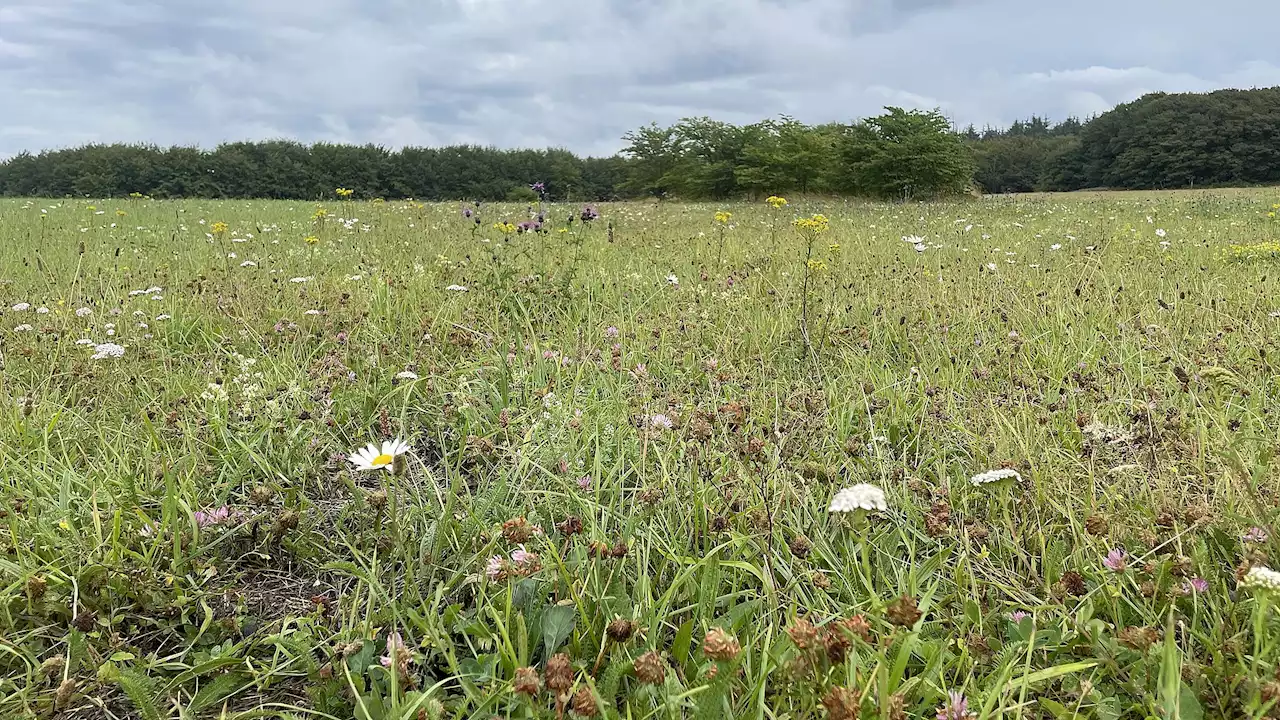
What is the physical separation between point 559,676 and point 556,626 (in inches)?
10.6

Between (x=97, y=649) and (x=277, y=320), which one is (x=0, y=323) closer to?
(x=277, y=320)

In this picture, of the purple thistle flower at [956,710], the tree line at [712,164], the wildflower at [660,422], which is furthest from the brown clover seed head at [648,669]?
the tree line at [712,164]

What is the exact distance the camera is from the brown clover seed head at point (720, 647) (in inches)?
37.6

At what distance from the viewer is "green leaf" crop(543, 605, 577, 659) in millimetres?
1267

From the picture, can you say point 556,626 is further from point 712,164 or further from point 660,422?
point 712,164

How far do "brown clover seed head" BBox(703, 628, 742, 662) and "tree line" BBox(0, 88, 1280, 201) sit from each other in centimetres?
1408

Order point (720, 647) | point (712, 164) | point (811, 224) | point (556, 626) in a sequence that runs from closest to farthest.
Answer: point (720, 647) → point (556, 626) → point (811, 224) → point (712, 164)

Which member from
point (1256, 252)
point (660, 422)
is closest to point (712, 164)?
point (1256, 252)

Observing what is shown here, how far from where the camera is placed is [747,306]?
3.70 metres

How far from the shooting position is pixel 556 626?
1280 millimetres

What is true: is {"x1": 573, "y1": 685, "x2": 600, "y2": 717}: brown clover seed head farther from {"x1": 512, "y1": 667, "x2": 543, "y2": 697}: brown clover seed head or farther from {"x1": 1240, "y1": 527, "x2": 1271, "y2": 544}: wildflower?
{"x1": 1240, "y1": 527, "x2": 1271, "y2": 544}: wildflower

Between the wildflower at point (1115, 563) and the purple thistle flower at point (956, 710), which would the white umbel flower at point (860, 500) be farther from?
the wildflower at point (1115, 563)

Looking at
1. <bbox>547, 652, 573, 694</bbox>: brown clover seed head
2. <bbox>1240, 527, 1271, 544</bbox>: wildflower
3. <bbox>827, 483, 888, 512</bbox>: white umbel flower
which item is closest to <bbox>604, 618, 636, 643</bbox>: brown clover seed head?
<bbox>547, 652, 573, 694</bbox>: brown clover seed head

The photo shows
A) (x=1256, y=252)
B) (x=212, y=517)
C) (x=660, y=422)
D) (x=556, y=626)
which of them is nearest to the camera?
(x=556, y=626)
